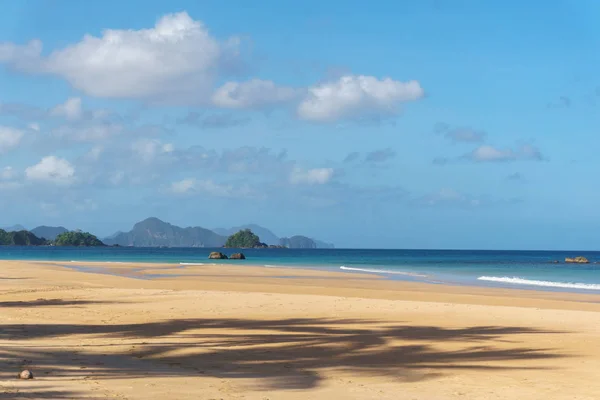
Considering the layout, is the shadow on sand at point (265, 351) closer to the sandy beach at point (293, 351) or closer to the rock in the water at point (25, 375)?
the sandy beach at point (293, 351)

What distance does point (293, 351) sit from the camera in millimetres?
14492

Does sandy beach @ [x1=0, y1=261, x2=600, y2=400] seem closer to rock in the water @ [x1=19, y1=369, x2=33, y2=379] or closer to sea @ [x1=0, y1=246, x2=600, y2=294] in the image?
rock in the water @ [x1=19, y1=369, x2=33, y2=379]

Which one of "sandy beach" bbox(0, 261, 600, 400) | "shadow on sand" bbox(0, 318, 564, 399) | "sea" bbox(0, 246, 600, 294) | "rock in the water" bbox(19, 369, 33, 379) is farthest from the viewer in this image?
"sea" bbox(0, 246, 600, 294)

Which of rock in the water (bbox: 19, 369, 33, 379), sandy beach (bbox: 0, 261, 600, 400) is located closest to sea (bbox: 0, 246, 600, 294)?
sandy beach (bbox: 0, 261, 600, 400)

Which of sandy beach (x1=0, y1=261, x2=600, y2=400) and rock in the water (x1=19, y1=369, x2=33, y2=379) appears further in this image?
sandy beach (x1=0, y1=261, x2=600, y2=400)

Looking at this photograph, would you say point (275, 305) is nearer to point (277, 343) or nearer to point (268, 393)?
point (277, 343)

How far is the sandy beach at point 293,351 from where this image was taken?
10695 millimetres

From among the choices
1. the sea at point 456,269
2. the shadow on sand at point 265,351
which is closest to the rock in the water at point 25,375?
the shadow on sand at point 265,351

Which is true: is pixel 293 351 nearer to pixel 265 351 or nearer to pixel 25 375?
pixel 265 351

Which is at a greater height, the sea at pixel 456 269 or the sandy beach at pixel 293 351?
the sea at pixel 456 269

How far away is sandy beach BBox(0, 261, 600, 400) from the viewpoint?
10.7 m

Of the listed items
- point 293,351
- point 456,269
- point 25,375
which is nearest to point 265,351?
point 293,351

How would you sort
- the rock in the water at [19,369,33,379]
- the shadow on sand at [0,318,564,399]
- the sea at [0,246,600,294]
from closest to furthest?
the rock in the water at [19,369,33,379], the shadow on sand at [0,318,564,399], the sea at [0,246,600,294]

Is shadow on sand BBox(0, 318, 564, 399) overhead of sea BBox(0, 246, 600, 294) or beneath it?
beneath
